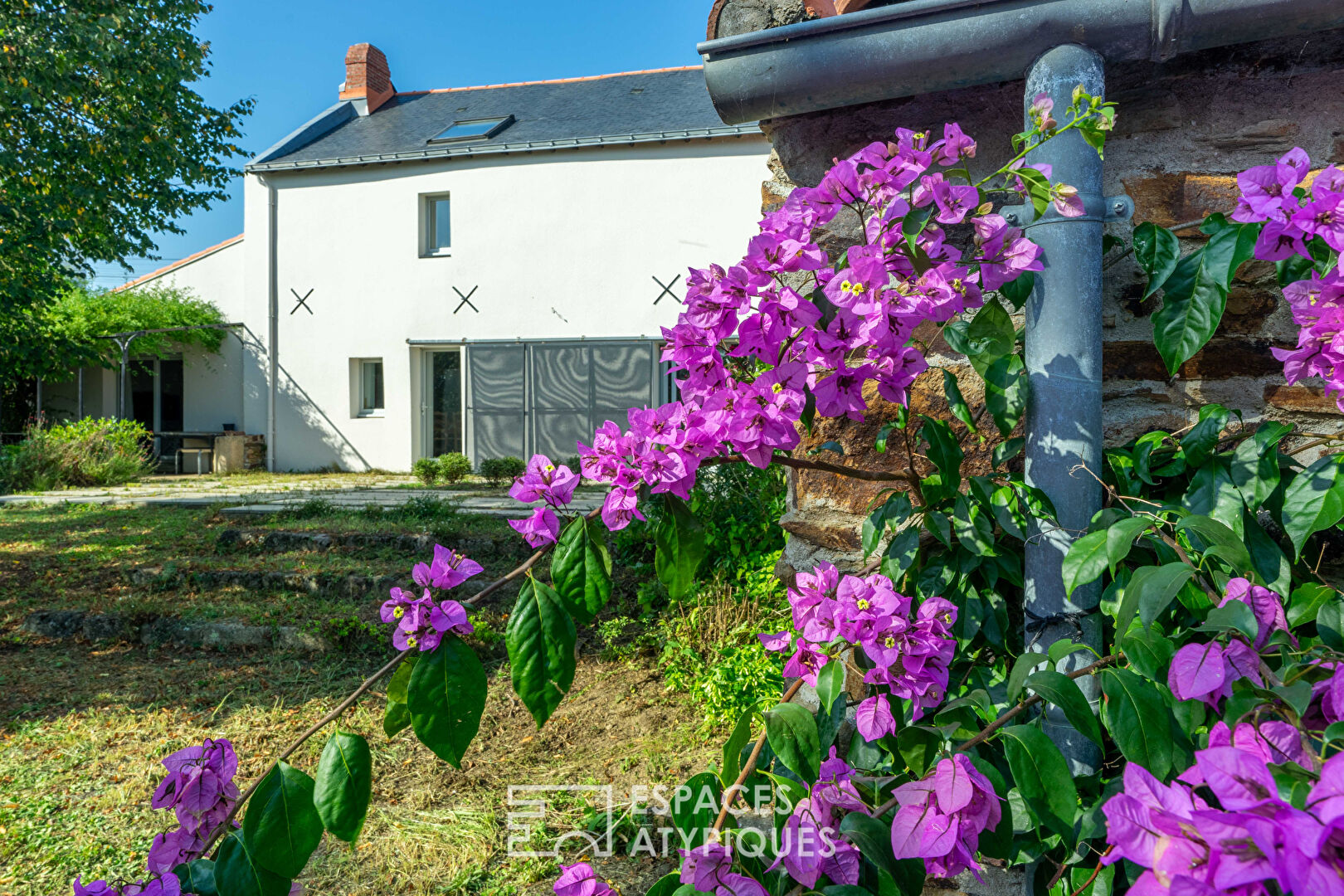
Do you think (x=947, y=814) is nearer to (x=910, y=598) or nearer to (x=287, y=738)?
(x=910, y=598)

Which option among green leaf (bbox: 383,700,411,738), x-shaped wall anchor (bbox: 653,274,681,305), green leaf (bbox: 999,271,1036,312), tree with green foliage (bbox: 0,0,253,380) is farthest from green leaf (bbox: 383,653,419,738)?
x-shaped wall anchor (bbox: 653,274,681,305)

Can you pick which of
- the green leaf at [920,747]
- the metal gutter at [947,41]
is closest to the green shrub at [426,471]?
the metal gutter at [947,41]

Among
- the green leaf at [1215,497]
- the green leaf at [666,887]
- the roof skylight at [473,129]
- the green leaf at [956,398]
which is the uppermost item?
the roof skylight at [473,129]

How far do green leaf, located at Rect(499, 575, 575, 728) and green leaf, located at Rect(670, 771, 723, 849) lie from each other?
0.84ft

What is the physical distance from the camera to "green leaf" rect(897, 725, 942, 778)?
1.00 meters

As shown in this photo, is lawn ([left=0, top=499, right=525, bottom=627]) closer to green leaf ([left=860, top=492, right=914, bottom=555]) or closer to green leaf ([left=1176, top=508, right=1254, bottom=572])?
green leaf ([left=860, top=492, right=914, bottom=555])

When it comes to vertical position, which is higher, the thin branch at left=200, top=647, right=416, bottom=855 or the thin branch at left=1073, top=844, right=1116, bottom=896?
the thin branch at left=200, top=647, right=416, bottom=855

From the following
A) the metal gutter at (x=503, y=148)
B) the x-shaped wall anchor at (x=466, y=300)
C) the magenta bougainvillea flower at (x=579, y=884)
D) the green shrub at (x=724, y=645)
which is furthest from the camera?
the x-shaped wall anchor at (x=466, y=300)

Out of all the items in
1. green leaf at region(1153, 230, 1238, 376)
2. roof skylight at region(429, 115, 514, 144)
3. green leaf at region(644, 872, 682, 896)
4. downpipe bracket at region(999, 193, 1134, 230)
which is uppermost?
roof skylight at region(429, 115, 514, 144)

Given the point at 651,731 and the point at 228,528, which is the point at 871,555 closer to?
the point at 651,731

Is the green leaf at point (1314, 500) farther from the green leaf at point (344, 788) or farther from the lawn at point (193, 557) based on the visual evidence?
the lawn at point (193, 557)

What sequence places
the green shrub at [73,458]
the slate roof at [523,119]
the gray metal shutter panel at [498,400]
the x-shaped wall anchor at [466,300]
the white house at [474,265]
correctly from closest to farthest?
the green shrub at [73,458], the white house at [474,265], the slate roof at [523,119], the gray metal shutter panel at [498,400], the x-shaped wall anchor at [466,300]

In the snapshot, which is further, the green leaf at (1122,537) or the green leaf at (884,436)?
the green leaf at (884,436)

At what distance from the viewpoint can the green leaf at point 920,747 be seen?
999 mm
